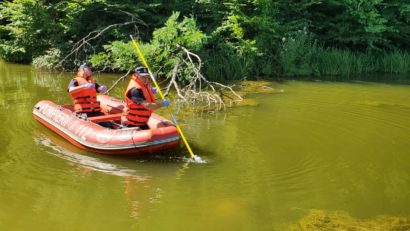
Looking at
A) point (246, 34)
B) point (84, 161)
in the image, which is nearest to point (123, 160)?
point (84, 161)

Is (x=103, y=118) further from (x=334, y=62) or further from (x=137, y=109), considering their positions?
(x=334, y=62)

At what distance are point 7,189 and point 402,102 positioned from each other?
29.0 ft

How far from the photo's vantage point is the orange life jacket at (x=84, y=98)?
7930 millimetres

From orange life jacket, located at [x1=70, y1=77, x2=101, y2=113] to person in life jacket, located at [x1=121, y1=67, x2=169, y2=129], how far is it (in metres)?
0.98

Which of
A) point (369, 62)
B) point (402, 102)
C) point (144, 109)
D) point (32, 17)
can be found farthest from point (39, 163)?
point (369, 62)

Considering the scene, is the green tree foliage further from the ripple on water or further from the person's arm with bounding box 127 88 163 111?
the person's arm with bounding box 127 88 163 111

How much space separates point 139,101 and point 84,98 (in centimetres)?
147

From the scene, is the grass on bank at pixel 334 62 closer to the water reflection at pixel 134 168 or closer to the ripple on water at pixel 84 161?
the water reflection at pixel 134 168

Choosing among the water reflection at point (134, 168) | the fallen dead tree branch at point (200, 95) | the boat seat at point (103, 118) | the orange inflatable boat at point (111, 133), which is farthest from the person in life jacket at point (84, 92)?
the fallen dead tree branch at point (200, 95)

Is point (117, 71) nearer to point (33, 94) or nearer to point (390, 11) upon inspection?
point (33, 94)

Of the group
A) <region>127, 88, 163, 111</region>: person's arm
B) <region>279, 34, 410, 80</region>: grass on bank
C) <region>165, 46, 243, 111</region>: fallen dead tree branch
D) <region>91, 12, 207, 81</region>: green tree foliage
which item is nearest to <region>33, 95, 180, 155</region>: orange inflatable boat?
<region>127, 88, 163, 111</region>: person's arm

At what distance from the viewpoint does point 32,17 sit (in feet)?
51.8

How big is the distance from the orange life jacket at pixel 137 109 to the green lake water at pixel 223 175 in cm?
61

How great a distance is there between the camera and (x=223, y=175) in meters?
6.41
